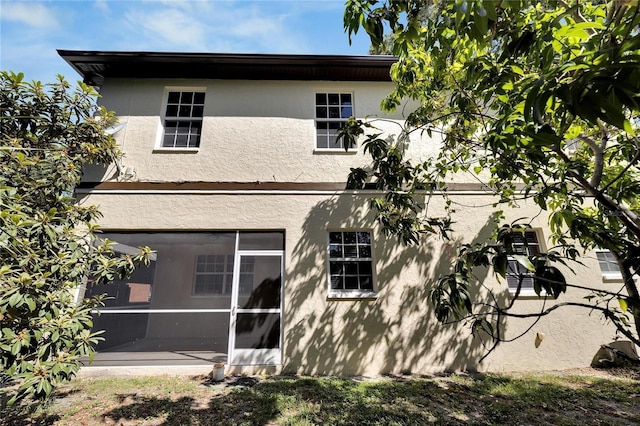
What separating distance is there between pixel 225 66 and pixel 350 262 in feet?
18.4

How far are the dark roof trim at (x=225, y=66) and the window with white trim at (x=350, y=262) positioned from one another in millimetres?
4070

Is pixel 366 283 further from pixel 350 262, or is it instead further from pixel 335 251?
pixel 335 251

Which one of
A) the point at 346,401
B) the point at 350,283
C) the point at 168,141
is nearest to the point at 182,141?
the point at 168,141

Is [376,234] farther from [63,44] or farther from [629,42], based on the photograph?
[63,44]

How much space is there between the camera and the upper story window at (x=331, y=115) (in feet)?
23.6

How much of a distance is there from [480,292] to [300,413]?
4.42 meters

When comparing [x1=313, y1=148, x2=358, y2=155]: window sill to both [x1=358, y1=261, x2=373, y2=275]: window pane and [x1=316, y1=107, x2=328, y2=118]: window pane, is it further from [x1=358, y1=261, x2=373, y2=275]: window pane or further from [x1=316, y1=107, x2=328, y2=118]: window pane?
[x1=358, y1=261, x2=373, y2=275]: window pane

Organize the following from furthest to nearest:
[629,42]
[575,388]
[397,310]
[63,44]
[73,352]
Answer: [63,44] → [397,310] → [575,388] → [73,352] → [629,42]

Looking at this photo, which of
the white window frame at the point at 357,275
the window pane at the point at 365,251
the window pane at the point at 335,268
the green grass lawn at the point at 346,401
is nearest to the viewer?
the green grass lawn at the point at 346,401

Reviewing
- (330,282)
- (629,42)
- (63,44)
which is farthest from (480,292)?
(63,44)

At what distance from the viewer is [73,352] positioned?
3.46 m

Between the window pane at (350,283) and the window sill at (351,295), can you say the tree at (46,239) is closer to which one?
the window sill at (351,295)

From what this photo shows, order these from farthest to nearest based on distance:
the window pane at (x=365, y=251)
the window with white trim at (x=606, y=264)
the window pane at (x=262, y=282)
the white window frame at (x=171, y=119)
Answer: the white window frame at (x=171, y=119) → the window with white trim at (x=606, y=264) → the window pane at (x=365, y=251) → the window pane at (x=262, y=282)

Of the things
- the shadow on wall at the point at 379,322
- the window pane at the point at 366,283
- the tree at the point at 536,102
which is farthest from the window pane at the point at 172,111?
the window pane at the point at 366,283
